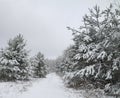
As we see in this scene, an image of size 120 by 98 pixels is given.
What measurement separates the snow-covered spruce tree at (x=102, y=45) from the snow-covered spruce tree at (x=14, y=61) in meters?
9.73

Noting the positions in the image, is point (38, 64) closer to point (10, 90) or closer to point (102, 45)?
point (10, 90)

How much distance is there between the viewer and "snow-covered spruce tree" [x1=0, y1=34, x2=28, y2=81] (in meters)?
23.2

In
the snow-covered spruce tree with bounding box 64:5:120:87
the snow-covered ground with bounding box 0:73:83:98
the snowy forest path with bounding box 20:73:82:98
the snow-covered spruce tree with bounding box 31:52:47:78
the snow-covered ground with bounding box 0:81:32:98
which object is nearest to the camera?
the snow-covered spruce tree with bounding box 64:5:120:87

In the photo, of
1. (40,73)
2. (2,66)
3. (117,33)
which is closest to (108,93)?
(117,33)

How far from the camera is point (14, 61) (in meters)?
23.5

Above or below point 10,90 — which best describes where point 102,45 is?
above

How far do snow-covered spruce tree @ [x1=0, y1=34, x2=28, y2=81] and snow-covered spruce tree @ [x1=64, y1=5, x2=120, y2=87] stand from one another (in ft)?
31.9

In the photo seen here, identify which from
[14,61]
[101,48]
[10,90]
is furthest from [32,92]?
[14,61]

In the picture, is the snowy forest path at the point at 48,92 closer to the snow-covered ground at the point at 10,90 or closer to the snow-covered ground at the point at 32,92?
the snow-covered ground at the point at 32,92

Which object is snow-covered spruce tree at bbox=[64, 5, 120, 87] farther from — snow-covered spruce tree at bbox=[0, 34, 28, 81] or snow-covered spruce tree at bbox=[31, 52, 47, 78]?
snow-covered spruce tree at bbox=[31, 52, 47, 78]

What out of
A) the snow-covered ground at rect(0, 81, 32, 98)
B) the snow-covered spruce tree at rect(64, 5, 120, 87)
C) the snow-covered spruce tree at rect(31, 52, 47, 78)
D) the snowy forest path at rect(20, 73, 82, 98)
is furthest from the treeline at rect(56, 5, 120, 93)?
the snow-covered spruce tree at rect(31, 52, 47, 78)

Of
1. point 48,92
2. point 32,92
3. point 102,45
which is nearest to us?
point 102,45

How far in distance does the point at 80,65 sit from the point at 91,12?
502cm

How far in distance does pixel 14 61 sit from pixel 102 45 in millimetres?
14922
